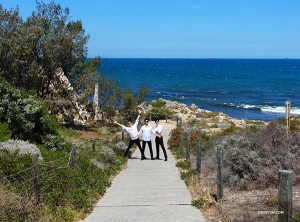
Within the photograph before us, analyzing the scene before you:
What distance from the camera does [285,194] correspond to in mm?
6305

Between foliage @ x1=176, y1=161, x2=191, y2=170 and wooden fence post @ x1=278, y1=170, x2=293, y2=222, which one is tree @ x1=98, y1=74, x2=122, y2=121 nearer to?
foliage @ x1=176, y1=161, x2=191, y2=170

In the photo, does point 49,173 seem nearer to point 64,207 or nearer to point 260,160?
point 64,207

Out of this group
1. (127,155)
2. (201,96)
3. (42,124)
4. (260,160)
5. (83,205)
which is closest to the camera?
(83,205)

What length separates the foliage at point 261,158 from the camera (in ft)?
33.3

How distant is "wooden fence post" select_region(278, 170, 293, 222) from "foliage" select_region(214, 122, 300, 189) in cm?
288

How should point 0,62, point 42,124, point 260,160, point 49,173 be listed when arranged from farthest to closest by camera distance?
point 0,62 < point 42,124 < point 260,160 < point 49,173

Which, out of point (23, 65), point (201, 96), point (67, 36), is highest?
point (67, 36)

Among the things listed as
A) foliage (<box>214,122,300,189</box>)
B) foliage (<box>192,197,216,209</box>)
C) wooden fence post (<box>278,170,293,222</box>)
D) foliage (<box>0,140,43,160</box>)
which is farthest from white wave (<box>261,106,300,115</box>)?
wooden fence post (<box>278,170,293,222</box>)

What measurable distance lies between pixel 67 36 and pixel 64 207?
2385 centimetres

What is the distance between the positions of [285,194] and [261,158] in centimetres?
462

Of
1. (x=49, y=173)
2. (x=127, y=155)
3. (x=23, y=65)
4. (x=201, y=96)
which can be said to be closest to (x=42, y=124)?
(x=127, y=155)

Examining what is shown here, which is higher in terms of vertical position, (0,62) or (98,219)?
(0,62)

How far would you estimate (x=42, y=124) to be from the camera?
16297mm

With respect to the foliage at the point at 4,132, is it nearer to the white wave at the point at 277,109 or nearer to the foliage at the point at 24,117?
the foliage at the point at 24,117
